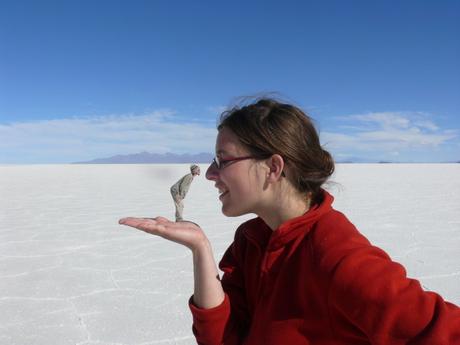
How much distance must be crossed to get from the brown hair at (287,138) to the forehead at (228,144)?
1 centimetres

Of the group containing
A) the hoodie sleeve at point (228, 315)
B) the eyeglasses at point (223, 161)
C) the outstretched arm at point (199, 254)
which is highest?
the eyeglasses at point (223, 161)

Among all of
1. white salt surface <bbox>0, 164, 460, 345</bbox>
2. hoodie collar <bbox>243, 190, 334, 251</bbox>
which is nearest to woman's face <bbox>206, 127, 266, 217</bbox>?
hoodie collar <bbox>243, 190, 334, 251</bbox>

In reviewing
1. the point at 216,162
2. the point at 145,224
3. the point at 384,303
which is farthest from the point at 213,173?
the point at 384,303

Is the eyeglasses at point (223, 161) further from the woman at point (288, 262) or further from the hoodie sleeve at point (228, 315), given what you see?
the hoodie sleeve at point (228, 315)

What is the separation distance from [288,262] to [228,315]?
0.86ft

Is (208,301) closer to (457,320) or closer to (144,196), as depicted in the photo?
(457,320)

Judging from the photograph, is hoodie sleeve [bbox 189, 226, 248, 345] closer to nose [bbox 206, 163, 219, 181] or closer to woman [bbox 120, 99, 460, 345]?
woman [bbox 120, 99, 460, 345]

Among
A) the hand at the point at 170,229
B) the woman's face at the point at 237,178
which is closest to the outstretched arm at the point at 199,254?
the hand at the point at 170,229

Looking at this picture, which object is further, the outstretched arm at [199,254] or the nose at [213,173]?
the nose at [213,173]

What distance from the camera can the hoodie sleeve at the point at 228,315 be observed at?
3.76ft

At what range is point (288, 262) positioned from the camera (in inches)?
40.4

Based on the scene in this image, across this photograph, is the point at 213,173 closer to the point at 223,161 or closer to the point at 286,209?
the point at 223,161

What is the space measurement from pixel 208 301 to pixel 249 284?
14 cm

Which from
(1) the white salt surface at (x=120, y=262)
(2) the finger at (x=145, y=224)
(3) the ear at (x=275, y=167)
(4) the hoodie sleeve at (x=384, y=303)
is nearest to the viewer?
(4) the hoodie sleeve at (x=384, y=303)
